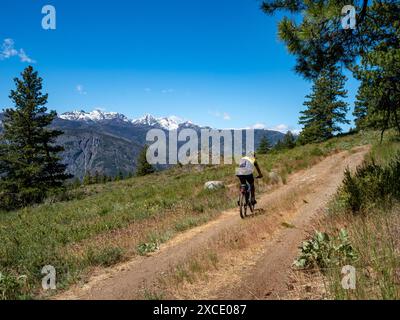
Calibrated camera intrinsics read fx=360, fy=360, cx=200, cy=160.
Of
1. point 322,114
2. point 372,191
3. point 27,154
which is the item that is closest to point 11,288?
point 372,191

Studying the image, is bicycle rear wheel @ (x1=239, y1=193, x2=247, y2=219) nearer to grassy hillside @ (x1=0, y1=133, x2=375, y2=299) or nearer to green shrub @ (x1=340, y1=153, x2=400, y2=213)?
grassy hillside @ (x1=0, y1=133, x2=375, y2=299)

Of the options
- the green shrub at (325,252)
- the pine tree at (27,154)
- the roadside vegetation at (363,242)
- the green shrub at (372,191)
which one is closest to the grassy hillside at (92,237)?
the green shrub at (325,252)

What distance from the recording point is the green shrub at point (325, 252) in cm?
551

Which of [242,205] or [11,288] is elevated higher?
[242,205]

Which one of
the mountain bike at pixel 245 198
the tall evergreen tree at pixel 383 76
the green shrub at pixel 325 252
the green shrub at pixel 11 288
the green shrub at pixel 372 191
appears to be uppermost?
the tall evergreen tree at pixel 383 76

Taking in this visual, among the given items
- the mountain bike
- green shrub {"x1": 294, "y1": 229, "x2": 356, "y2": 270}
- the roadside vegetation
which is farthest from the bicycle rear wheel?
green shrub {"x1": 294, "y1": 229, "x2": 356, "y2": 270}

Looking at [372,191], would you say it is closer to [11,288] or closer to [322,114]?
[11,288]

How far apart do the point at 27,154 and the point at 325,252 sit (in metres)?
37.0

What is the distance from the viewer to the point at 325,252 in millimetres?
5867

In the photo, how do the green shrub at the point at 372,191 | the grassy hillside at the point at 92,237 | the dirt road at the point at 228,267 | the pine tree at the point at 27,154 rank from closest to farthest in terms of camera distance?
the dirt road at the point at 228,267, the green shrub at the point at 372,191, the grassy hillside at the point at 92,237, the pine tree at the point at 27,154

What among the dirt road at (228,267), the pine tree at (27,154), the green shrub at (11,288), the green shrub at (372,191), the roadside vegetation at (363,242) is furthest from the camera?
the pine tree at (27,154)

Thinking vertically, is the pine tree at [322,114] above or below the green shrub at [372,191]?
above

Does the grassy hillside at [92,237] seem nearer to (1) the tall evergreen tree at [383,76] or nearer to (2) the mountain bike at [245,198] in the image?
(2) the mountain bike at [245,198]

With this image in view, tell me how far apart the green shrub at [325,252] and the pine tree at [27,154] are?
1325 inches
